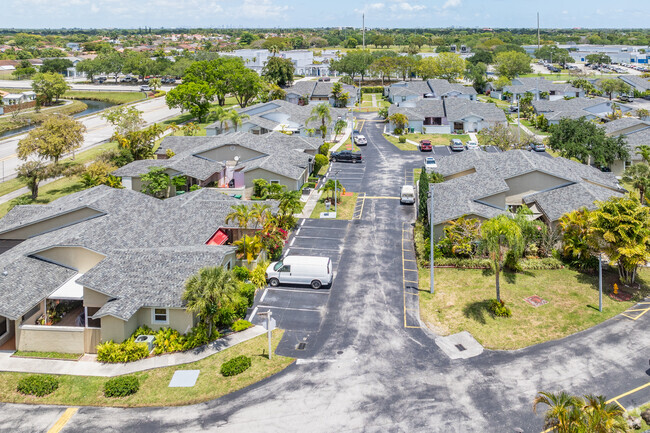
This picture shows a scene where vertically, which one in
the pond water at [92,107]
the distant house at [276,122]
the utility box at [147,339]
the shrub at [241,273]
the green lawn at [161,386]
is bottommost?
the green lawn at [161,386]

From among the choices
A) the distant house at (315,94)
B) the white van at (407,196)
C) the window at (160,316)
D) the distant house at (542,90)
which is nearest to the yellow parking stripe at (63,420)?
the window at (160,316)

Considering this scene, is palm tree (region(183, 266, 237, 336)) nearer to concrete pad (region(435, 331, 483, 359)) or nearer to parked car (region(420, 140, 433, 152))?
concrete pad (region(435, 331, 483, 359))

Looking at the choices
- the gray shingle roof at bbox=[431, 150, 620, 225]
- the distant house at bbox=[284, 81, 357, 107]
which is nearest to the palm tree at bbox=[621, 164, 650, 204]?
the gray shingle roof at bbox=[431, 150, 620, 225]

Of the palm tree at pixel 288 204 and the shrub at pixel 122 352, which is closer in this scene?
the shrub at pixel 122 352

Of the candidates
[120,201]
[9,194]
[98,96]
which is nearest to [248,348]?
[120,201]

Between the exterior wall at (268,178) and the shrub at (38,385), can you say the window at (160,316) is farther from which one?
the exterior wall at (268,178)

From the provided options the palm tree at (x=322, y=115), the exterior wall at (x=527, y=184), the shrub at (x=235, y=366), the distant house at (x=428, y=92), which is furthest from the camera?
the distant house at (x=428, y=92)

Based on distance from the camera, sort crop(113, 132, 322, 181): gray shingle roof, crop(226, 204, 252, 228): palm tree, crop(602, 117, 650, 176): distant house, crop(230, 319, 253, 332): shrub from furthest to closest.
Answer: crop(602, 117, 650, 176): distant house
crop(113, 132, 322, 181): gray shingle roof
crop(226, 204, 252, 228): palm tree
crop(230, 319, 253, 332): shrub
